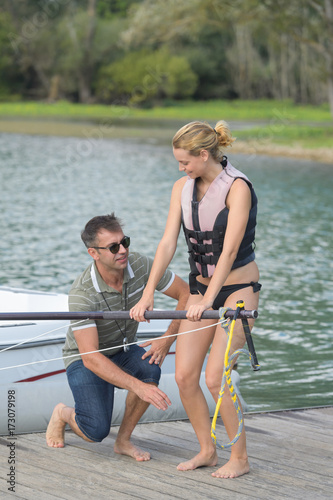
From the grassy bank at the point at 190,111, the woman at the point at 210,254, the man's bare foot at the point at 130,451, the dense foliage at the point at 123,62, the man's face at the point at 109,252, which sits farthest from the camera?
the dense foliage at the point at 123,62

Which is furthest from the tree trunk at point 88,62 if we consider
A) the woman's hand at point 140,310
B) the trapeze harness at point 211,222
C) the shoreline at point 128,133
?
the woman's hand at point 140,310

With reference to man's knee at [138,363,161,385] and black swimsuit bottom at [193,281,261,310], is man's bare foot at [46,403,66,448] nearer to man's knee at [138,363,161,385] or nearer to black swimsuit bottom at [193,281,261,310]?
man's knee at [138,363,161,385]

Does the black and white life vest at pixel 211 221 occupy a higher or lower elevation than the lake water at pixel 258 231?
higher

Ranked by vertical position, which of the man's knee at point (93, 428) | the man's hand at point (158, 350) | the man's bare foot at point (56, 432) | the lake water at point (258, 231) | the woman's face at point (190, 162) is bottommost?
the lake water at point (258, 231)

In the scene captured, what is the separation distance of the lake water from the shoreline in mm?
998

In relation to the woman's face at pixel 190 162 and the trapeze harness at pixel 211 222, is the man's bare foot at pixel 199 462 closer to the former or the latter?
the trapeze harness at pixel 211 222

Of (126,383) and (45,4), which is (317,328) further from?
(45,4)

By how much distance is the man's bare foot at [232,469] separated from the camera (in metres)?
4.50

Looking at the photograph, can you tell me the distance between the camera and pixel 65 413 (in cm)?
487

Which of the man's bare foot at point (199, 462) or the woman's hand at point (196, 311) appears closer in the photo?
the woman's hand at point (196, 311)

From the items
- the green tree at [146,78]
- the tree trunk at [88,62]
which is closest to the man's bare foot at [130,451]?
the green tree at [146,78]

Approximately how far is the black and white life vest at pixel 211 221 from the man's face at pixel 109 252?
36cm

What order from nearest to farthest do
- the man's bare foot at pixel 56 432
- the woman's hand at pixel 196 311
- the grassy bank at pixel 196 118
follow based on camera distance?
1. the woman's hand at pixel 196 311
2. the man's bare foot at pixel 56 432
3. the grassy bank at pixel 196 118

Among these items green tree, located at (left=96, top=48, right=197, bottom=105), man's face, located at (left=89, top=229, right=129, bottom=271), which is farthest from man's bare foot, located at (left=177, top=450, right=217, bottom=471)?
green tree, located at (left=96, top=48, right=197, bottom=105)
